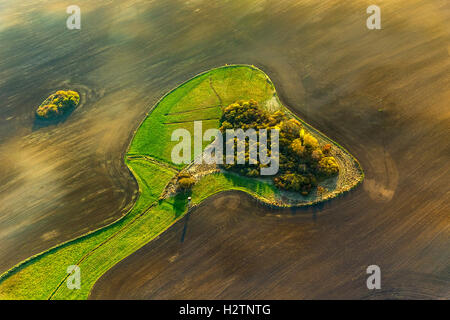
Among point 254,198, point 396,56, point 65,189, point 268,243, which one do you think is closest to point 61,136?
point 65,189

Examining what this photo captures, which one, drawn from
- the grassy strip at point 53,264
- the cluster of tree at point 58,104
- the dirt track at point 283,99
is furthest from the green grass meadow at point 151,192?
the cluster of tree at point 58,104

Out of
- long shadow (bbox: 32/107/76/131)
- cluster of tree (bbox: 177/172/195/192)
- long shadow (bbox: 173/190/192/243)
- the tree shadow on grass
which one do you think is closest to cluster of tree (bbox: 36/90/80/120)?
long shadow (bbox: 32/107/76/131)

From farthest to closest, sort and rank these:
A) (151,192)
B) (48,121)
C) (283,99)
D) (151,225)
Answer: (48,121), (283,99), (151,192), (151,225)

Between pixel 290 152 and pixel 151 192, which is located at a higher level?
pixel 290 152

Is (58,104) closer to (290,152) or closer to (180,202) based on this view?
(180,202)

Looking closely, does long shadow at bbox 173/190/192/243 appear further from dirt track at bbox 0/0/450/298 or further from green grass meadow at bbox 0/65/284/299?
dirt track at bbox 0/0/450/298

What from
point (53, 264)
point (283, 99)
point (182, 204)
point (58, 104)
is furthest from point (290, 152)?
point (58, 104)
